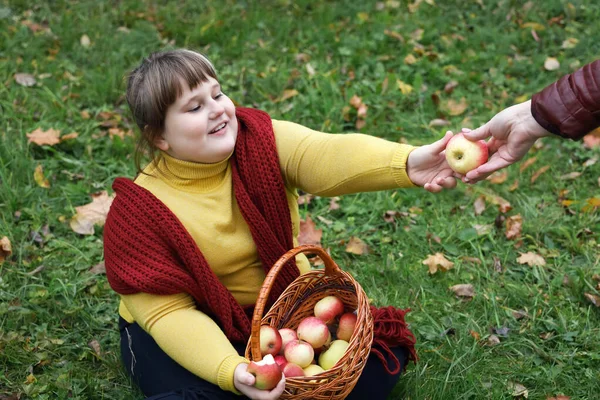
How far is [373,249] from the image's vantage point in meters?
3.42

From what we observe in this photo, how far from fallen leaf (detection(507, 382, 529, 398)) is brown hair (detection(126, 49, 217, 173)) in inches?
60.8

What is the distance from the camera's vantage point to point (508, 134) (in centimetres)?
227

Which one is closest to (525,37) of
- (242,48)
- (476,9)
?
(476,9)

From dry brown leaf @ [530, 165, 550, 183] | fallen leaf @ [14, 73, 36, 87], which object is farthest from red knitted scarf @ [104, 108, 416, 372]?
fallen leaf @ [14, 73, 36, 87]

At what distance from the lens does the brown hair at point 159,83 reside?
2.23m

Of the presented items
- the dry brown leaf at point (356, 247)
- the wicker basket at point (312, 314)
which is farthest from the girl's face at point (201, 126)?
the dry brown leaf at point (356, 247)

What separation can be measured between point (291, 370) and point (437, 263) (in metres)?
1.27

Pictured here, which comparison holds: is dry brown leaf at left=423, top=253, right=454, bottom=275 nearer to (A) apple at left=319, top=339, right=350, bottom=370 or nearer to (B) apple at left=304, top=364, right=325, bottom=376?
(A) apple at left=319, top=339, right=350, bottom=370

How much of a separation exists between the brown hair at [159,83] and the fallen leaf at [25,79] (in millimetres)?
2529

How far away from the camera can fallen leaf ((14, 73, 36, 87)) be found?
4.57m

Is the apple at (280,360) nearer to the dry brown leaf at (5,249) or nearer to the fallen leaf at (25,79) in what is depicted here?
the dry brown leaf at (5,249)

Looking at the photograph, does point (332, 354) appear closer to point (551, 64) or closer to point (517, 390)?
point (517, 390)

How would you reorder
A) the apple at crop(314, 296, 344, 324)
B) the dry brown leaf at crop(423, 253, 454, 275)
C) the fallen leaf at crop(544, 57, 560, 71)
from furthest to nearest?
the fallen leaf at crop(544, 57, 560, 71) < the dry brown leaf at crop(423, 253, 454, 275) < the apple at crop(314, 296, 344, 324)

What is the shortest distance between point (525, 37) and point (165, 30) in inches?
104
